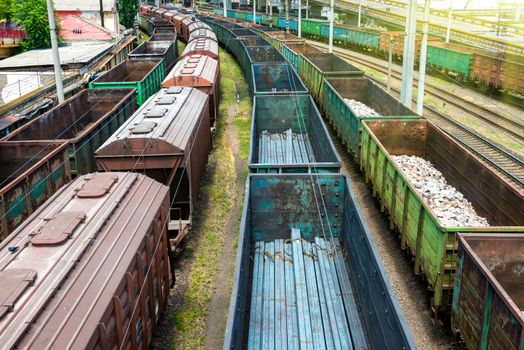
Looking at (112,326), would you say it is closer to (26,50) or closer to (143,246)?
(143,246)

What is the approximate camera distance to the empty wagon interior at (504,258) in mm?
8008

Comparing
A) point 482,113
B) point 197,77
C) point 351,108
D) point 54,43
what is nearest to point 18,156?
point 54,43

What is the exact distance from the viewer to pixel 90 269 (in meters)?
6.96

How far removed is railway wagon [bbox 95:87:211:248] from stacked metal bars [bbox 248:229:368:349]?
2938 mm

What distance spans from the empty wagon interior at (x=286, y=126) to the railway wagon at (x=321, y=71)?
5.61 m

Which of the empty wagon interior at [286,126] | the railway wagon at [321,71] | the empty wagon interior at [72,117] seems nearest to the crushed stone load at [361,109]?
the railway wagon at [321,71]

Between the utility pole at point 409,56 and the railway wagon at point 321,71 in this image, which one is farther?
the railway wagon at point 321,71

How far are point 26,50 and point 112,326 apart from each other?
39.2 meters

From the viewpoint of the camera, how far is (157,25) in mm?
57875

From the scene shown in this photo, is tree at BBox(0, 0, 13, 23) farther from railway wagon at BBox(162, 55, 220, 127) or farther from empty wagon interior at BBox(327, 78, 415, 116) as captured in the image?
empty wagon interior at BBox(327, 78, 415, 116)

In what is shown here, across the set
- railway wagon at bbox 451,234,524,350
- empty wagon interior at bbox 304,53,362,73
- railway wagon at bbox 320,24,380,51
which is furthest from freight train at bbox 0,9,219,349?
railway wagon at bbox 320,24,380,51

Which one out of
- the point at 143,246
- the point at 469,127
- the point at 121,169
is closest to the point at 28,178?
the point at 121,169

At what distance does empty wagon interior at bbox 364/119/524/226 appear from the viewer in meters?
10.1

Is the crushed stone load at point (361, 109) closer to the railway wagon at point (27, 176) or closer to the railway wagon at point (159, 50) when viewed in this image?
the railway wagon at point (27, 176)
